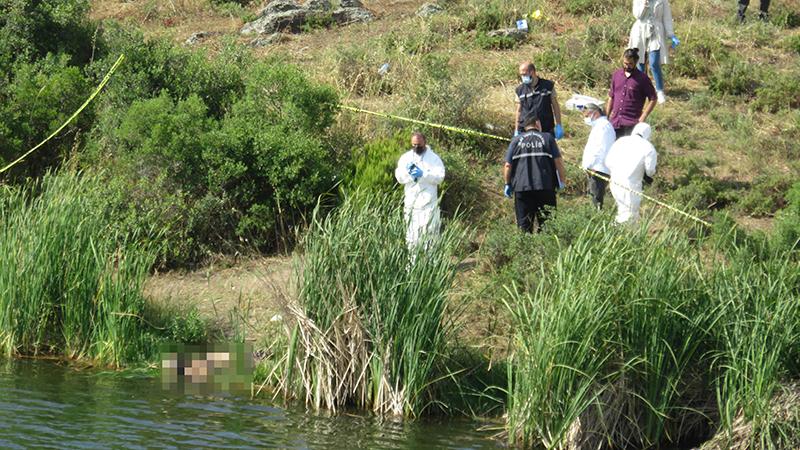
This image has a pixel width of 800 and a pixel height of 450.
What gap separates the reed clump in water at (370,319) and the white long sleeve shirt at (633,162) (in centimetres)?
294

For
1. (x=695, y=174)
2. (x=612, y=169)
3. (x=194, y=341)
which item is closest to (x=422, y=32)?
(x=695, y=174)

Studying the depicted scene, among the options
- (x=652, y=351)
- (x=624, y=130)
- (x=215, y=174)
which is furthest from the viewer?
(x=215, y=174)

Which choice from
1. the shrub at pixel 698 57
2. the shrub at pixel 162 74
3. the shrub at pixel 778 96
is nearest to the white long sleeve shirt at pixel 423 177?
the shrub at pixel 162 74

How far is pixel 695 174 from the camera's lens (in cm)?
1778

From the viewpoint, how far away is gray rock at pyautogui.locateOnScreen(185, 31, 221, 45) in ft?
78.2

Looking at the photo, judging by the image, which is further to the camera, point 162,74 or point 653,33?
point 162,74

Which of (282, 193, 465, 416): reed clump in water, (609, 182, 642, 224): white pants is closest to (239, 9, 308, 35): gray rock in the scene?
(609, 182, 642, 224): white pants

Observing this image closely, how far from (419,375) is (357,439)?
0.96m

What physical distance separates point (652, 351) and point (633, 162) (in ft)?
11.8

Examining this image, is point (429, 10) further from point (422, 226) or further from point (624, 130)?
point (422, 226)

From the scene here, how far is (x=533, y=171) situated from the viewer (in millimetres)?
14266

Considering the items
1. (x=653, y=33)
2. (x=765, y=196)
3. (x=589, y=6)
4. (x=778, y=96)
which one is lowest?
(x=765, y=196)

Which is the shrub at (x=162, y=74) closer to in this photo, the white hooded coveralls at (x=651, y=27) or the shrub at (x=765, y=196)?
the white hooded coveralls at (x=651, y=27)

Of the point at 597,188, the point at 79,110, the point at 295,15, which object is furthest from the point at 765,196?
the point at 295,15
